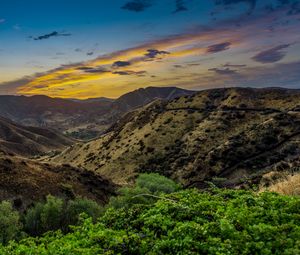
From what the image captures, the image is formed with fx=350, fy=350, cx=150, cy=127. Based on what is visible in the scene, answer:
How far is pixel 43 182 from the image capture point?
185ft

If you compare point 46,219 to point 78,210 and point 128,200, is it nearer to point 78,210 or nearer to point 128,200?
point 78,210

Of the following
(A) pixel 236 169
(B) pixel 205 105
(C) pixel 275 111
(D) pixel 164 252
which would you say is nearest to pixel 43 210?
(D) pixel 164 252

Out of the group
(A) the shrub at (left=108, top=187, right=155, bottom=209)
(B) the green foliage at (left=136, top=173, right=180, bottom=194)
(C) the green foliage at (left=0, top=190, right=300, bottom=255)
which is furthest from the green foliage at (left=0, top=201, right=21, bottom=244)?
(B) the green foliage at (left=136, top=173, right=180, bottom=194)

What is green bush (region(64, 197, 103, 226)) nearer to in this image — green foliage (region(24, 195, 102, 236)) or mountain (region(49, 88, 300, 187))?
green foliage (region(24, 195, 102, 236))

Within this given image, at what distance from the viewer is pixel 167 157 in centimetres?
10312

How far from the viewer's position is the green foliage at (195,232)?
8438mm

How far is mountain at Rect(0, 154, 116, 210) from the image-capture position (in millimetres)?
50125

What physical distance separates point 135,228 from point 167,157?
92.2 meters

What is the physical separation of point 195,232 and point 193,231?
0.27ft

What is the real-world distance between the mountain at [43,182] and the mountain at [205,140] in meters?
25.0

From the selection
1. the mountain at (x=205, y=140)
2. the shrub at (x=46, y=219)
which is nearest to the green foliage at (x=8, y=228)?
the shrub at (x=46, y=219)

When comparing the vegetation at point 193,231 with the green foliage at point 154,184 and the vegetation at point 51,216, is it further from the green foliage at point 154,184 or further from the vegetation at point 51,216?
the green foliage at point 154,184

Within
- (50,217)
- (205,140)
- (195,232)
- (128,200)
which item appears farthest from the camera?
(205,140)

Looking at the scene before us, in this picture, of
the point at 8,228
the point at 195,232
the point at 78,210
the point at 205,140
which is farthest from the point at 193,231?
the point at 205,140
